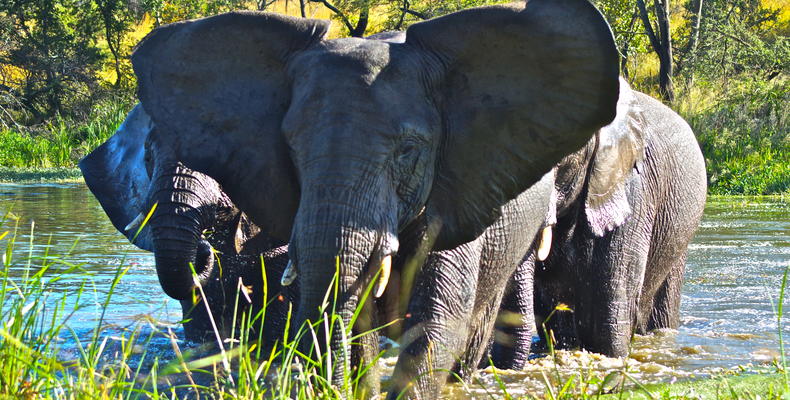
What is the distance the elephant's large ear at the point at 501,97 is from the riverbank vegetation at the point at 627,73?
14.4 meters

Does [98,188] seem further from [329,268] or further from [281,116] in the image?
[329,268]

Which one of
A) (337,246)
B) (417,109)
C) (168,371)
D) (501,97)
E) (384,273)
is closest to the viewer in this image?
(168,371)

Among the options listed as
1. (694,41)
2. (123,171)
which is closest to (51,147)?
(694,41)

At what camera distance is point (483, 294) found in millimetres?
5387

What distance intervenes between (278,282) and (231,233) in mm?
543

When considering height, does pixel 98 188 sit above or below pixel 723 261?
above

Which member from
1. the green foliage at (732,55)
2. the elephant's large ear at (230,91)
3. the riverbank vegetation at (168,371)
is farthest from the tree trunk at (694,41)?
the elephant's large ear at (230,91)

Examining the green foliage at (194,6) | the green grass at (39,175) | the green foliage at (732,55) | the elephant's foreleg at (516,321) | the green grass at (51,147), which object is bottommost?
the green grass at (39,175)

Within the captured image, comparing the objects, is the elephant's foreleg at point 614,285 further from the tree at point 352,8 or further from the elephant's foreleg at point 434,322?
the tree at point 352,8

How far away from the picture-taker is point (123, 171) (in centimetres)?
728

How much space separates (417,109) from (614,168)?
2573 millimetres

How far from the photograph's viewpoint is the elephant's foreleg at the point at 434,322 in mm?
4680

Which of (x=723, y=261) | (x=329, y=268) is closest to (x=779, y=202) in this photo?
(x=723, y=261)

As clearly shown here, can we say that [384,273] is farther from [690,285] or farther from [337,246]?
[690,285]
